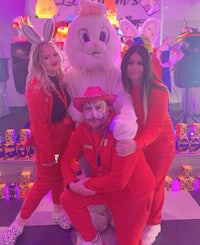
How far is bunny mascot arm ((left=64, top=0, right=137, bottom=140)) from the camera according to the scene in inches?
72.1

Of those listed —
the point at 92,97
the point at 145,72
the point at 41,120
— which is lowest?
the point at 41,120

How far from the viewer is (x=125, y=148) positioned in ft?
5.04

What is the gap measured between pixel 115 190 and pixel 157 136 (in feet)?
1.24

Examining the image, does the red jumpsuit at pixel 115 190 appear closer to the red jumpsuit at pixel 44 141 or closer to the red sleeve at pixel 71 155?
the red sleeve at pixel 71 155

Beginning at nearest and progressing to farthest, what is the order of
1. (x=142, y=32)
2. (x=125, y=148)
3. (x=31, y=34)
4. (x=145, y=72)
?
1. (x=125, y=148)
2. (x=145, y=72)
3. (x=31, y=34)
4. (x=142, y=32)

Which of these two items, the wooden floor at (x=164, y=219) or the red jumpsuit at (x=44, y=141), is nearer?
the red jumpsuit at (x=44, y=141)

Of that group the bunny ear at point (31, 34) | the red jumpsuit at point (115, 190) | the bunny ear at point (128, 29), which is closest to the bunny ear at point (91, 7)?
the bunny ear at point (128, 29)

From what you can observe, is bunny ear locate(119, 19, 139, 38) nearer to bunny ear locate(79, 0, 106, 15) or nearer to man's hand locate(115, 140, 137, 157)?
bunny ear locate(79, 0, 106, 15)

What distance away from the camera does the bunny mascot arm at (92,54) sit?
72.1 inches

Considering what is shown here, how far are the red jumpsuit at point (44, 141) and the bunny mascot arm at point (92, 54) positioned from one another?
14 cm

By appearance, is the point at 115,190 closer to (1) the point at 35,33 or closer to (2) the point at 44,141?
(2) the point at 44,141

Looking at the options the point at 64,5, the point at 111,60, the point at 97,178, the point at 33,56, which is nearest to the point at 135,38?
the point at 111,60

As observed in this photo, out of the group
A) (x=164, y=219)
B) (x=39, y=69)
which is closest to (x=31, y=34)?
(x=39, y=69)

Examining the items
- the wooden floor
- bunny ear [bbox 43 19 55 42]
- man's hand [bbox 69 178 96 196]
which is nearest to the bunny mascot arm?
bunny ear [bbox 43 19 55 42]
